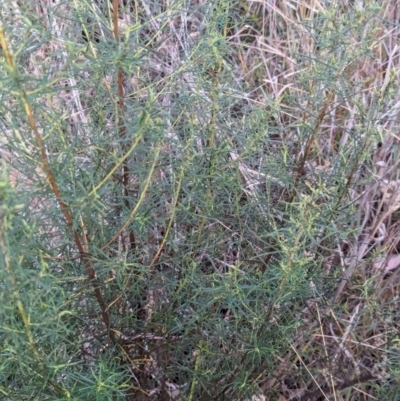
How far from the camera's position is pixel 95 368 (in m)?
1.16

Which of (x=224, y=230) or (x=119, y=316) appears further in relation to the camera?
(x=224, y=230)

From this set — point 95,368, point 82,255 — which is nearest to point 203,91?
point 82,255

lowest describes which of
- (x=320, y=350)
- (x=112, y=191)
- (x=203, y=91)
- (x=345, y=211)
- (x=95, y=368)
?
(x=320, y=350)

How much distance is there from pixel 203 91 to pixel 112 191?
0.28 meters

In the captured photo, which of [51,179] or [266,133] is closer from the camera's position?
[51,179]

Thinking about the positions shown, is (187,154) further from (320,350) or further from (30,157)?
(320,350)

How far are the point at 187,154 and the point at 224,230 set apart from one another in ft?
1.24

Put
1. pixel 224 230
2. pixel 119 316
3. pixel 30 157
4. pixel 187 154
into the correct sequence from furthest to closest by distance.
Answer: pixel 224 230
pixel 119 316
pixel 187 154
pixel 30 157

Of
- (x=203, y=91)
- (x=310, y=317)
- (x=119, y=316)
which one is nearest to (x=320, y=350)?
(x=310, y=317)

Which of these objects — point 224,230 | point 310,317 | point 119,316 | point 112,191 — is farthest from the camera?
point 310,317

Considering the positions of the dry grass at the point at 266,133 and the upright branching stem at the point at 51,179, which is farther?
the dry grass at the point at 266,133

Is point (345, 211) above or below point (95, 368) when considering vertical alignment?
above

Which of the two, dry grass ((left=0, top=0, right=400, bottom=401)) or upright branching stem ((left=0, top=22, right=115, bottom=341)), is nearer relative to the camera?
upright branching stem ((left=0, top=22, right=115, bottom=341))

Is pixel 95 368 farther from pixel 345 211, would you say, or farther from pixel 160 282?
pixel 345 211
